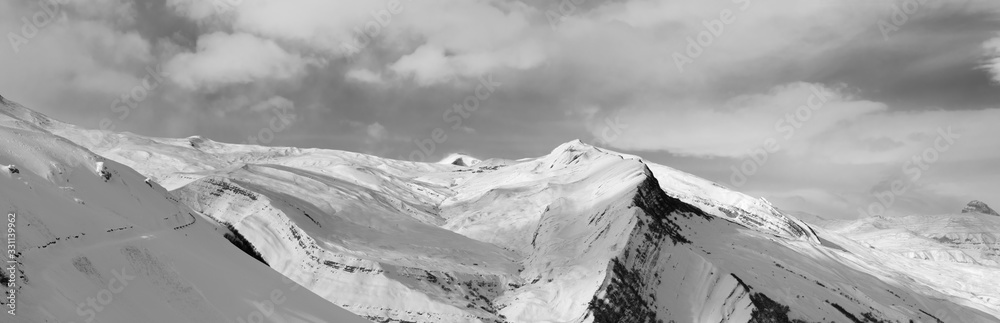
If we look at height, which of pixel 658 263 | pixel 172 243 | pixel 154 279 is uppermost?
pixel 658 263

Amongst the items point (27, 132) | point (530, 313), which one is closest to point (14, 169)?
point (27, 132)

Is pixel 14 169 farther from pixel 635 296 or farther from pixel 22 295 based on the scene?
pixel 635 296

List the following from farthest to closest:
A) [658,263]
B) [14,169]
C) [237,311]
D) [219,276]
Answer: [658,263] < [219,276] < [237,311] < [14,169]

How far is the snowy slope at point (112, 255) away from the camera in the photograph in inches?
2055

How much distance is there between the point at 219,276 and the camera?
73.6 meters

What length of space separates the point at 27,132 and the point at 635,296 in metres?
143

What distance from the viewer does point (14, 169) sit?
202 ft

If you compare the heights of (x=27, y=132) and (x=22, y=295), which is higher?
(x=27, y=132)

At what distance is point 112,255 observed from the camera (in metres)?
61.3

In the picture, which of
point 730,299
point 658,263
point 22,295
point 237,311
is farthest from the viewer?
point 658,263

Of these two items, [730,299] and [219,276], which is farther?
[730,299]

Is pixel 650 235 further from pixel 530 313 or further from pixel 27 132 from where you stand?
pixel 27 132

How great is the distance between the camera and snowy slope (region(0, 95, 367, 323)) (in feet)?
171

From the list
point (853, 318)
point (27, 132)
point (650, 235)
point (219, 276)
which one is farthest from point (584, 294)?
point (27, 132)
